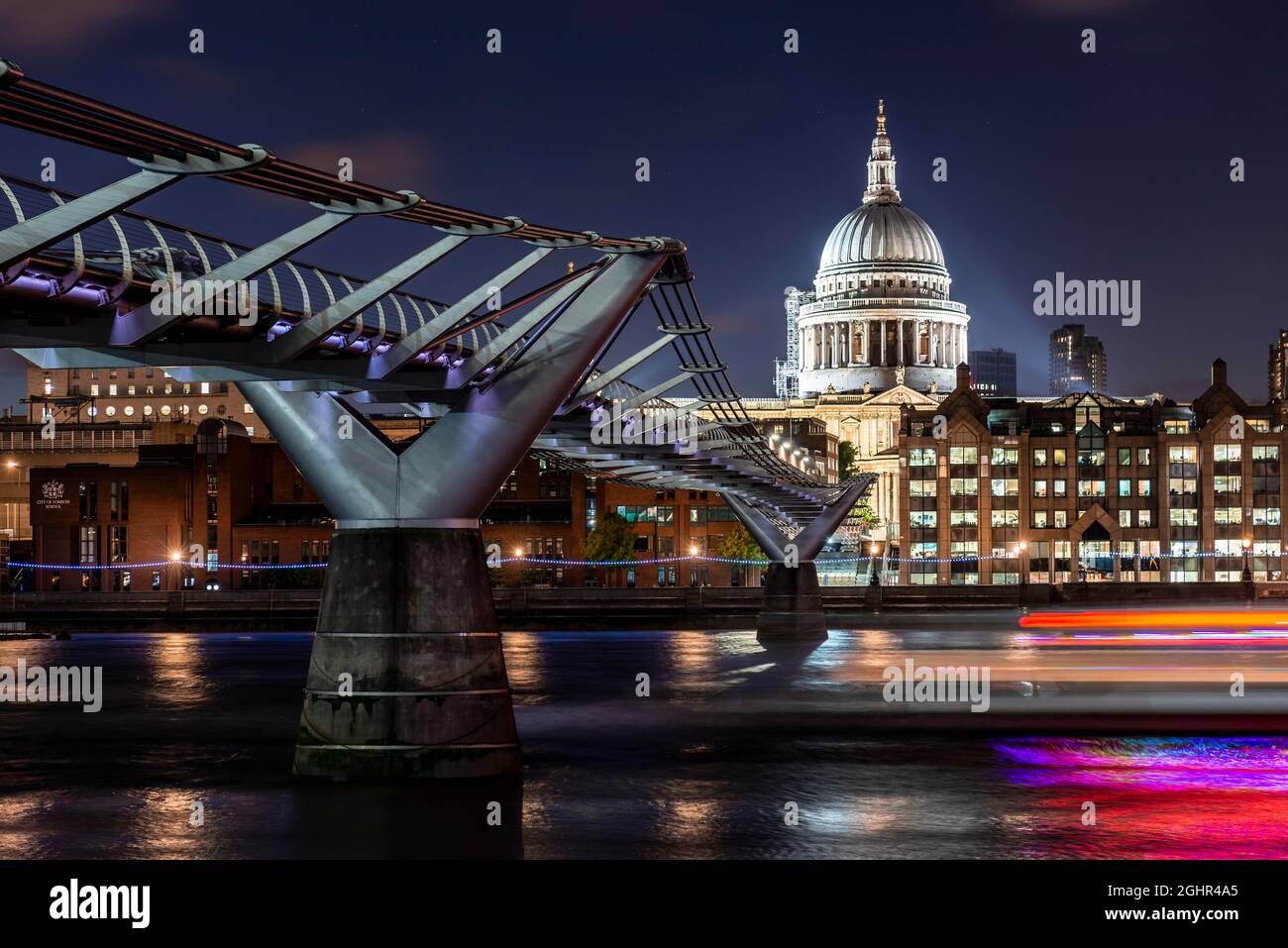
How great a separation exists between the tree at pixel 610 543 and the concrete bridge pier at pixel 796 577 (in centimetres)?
3462

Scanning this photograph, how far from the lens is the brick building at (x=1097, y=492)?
429 ft

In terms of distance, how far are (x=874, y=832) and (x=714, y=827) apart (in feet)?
8.62

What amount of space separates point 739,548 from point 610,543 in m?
10.1

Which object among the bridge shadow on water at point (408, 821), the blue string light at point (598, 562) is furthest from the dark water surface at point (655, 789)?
the blue string light at point (598, 562)

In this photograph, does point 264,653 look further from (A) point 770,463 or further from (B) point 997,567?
(B) point 997,567

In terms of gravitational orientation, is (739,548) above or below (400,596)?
above

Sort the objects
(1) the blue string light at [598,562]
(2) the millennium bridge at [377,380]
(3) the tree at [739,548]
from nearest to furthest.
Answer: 1. (2) the millennium bridge at [377,380]
2. (1) the blue string light at [598,562]
3. (3) the tree at [739,548]

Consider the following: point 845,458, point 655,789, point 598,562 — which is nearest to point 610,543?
point 598,562

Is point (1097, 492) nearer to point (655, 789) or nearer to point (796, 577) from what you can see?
point (796, 577)

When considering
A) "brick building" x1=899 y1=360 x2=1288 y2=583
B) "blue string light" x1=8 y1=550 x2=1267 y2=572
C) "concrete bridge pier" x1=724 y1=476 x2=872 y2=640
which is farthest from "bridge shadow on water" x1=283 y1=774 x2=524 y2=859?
"brick building" x1=899 y1=360 x2=1288 y2=583

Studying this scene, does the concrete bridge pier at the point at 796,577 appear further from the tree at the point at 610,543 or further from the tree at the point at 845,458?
the tree at the point at 845,458

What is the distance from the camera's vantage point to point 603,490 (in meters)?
126

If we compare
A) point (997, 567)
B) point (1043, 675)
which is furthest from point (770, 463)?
point (997, 567)

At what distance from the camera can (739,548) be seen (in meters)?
124
